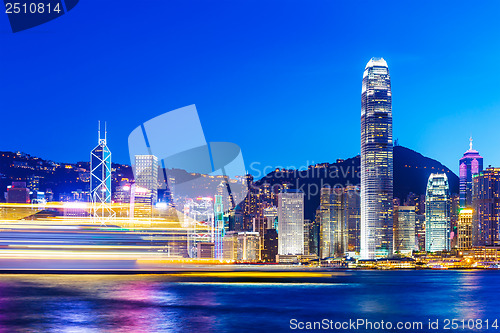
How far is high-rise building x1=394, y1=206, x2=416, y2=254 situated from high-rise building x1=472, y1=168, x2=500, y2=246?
12.0 meters

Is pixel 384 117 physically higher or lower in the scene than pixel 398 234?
higher

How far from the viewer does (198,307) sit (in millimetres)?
20422

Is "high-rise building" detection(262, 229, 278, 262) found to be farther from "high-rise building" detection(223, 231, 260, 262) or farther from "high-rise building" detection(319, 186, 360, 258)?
"high-rise building" detection(319, 186, 360, 258)

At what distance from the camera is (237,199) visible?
98.7 m

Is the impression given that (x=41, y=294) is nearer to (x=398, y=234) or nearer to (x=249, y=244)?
(x=249, y=244)

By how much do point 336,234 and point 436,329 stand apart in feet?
324

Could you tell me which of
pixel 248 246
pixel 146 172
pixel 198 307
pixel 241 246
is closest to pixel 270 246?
pixel 248 246

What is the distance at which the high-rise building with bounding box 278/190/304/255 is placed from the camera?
9606 cm

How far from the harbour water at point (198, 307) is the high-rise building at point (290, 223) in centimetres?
6658

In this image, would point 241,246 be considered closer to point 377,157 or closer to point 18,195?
point 18,195

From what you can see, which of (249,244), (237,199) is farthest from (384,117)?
(249,244)

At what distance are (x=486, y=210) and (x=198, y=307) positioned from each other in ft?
384

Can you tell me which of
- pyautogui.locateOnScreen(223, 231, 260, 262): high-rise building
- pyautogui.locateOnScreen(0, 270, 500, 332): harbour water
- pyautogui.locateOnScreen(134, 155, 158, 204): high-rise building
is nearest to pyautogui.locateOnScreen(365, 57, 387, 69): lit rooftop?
pyautogui.locateOnScreen(223, 231, 260, 262): high-rise building

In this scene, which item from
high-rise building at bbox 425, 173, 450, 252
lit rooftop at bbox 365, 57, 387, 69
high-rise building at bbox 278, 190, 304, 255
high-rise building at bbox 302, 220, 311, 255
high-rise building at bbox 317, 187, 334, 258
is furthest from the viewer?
lit rooftop at bbox 365, 57, 387, 69
